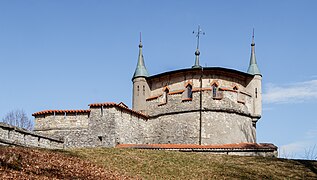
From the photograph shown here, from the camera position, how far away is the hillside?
1908 cm

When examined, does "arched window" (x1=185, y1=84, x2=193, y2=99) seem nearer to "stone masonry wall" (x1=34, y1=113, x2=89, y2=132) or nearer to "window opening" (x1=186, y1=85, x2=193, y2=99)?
"window opening" (x1=186, y1=85, x2=193, y2=99)

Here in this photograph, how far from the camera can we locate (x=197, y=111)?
115 feet

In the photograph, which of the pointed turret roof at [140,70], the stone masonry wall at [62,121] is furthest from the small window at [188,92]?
the stone masonry wall at [62,121]

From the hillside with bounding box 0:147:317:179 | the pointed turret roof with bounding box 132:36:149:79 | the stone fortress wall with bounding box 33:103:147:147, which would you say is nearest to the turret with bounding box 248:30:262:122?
the pointed turret roof with bounding box 132:36:149:79

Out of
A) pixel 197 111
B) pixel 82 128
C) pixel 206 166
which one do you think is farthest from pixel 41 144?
pixel 197 111

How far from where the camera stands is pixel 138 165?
2341cm

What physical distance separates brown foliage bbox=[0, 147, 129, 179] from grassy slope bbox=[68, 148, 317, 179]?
1.24 meters

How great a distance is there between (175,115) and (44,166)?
17220mm

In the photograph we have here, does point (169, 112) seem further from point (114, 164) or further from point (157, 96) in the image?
point (114, 164)

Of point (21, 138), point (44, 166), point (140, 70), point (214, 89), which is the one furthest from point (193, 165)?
point (140, 70)

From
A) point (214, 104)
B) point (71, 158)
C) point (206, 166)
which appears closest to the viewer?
point (71, 158)

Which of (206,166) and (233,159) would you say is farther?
(233,159)

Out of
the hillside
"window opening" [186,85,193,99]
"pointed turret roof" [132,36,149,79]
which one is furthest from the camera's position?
"pointed turret roof" [132,36,149,79]

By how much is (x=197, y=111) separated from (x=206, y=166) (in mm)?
10790
